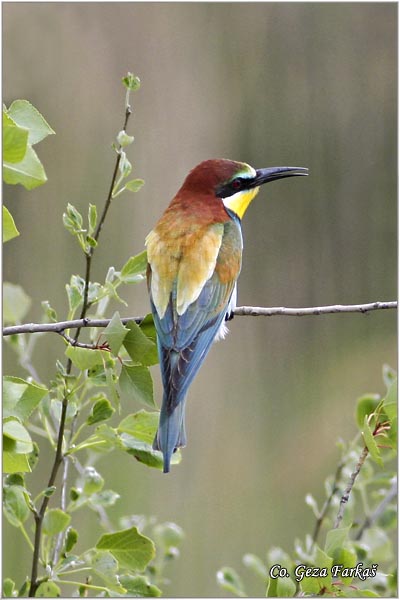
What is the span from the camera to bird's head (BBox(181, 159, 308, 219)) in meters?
1.21

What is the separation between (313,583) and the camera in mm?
667

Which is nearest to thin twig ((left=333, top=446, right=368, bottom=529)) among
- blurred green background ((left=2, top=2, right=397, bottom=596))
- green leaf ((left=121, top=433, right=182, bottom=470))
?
green leaf ((left=121, top=433, right=182, bottom=470))

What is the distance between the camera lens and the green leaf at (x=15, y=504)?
2.22 ft

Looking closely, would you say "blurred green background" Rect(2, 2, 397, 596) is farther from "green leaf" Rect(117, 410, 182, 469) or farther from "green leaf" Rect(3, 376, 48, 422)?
"green leaf" Rect(3, 376, 48, 422)

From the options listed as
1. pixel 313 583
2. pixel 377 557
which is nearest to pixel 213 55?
pixel 377 557

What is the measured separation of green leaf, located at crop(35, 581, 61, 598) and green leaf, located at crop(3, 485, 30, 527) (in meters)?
0.06

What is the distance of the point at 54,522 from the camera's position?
677 millimetres

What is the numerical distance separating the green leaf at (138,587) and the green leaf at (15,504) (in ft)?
0.36

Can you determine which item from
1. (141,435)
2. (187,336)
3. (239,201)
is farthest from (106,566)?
(239,201)

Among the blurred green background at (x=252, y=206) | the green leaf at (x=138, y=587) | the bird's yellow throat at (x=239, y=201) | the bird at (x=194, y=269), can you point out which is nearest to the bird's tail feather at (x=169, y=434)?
the bird at (x=194, y=269)

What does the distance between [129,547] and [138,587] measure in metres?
0.04

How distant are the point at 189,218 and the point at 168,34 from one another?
764mm

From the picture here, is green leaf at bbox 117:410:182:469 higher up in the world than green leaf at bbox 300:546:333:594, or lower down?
higher up

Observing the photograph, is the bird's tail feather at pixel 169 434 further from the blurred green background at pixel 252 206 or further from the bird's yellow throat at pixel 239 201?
the blurred green background at pixel 252 206
